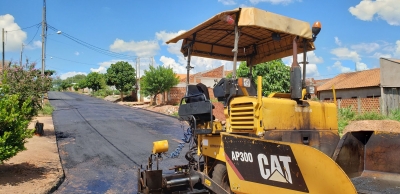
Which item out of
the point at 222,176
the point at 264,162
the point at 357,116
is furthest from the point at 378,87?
the point at 264,162

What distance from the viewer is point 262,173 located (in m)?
3.38

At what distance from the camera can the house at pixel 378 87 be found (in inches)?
746

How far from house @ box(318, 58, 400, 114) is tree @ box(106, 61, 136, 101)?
23.6 metres

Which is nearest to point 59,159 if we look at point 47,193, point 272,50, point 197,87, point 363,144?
point 47,193

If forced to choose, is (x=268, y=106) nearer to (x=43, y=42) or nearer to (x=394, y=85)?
(x=394, y=85)

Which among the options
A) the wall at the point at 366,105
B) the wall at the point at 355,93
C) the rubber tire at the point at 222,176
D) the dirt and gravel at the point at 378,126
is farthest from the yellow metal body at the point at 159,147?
the wall at the point at 355,93

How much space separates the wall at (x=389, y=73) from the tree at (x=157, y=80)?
17.5m

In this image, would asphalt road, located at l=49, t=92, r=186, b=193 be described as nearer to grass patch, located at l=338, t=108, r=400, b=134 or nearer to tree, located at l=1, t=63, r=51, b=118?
tree, located at l=1, t=63, r=51, b=118

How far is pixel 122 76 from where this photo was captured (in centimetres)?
4100

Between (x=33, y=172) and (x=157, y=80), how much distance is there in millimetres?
23482

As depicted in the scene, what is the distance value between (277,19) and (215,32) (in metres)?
1.38

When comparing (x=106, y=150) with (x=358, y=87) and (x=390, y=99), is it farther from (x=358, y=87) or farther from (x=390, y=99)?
(x=358, y=87)

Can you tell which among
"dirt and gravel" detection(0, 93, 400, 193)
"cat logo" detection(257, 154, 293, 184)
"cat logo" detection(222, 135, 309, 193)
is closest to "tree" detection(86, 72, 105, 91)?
"dirt and gravel" detection(0, 93, 400, 193)

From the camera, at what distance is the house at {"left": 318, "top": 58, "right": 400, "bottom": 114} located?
18938mm
